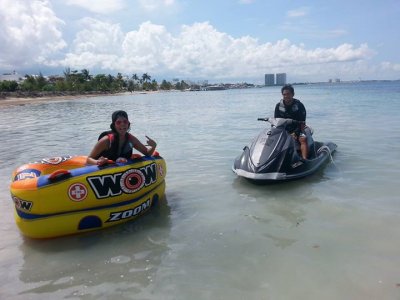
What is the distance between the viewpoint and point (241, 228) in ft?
14.8

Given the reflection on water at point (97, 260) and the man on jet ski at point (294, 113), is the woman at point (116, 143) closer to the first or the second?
the reflection on water at point (97, 260)

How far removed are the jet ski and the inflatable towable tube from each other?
188cm

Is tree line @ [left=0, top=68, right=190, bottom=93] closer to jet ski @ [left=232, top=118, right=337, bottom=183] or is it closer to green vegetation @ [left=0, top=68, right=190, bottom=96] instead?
green vegetation @ [left=0, top=68, right=190, bottom=96]

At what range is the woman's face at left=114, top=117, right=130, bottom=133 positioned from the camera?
15.9ft

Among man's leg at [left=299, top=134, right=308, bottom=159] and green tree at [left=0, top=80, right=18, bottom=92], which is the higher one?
green tree at [left=0, top=80, right=18, bottom=92]

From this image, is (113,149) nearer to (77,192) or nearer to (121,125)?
(121,125)

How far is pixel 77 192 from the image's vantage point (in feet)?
13.6

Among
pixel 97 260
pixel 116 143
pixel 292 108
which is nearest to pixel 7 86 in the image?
pixel 292 108

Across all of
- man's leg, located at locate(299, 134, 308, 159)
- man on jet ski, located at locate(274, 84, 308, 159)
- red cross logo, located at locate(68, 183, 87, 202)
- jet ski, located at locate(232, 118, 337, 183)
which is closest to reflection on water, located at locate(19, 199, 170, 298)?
red cross logo, located at locate(68, 183, 87, 202)

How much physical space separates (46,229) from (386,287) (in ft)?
11.6

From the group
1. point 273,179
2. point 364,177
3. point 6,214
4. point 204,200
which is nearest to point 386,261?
point 273,179

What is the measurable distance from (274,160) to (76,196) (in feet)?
10.4

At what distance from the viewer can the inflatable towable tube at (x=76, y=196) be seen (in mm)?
4059

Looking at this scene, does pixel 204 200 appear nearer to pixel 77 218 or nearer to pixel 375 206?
pixel 77 218
